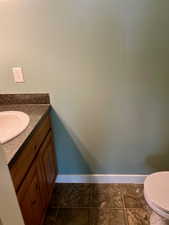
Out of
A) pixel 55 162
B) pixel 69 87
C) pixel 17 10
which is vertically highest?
pixel 17 10

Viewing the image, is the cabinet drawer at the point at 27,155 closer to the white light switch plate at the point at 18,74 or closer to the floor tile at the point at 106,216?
the white light switch plate at the point at 18,74

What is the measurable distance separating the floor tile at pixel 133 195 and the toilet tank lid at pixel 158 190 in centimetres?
46

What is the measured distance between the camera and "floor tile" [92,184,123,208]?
1.79 meters

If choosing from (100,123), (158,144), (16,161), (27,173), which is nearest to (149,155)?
(158,144)

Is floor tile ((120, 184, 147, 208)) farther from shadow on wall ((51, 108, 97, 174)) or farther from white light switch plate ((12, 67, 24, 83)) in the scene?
white light switch plate ((12, 67, 24, 83))

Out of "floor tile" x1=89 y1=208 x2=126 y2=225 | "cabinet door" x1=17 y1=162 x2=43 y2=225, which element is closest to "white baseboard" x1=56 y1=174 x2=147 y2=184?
"floor tile" x1=89 y1=208 x2=126 y2=225

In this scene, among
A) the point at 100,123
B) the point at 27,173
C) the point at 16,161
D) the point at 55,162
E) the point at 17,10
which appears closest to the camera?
the point at 16,161

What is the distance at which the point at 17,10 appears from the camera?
1465 mm

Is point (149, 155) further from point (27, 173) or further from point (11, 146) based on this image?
point (11, 146)

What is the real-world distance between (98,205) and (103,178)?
297 mm

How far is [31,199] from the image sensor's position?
1.29m

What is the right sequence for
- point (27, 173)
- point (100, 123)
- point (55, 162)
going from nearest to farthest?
point (27, 173), point (100, 123), point (55, 162)

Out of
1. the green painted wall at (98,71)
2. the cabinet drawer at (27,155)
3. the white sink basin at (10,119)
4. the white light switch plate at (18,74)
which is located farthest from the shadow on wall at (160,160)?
the white light switch plate at (18,74)

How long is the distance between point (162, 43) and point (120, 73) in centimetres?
39
